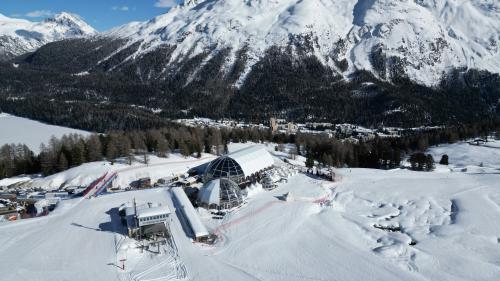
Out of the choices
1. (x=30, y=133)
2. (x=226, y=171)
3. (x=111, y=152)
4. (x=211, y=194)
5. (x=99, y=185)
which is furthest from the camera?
(x=30, y=133)

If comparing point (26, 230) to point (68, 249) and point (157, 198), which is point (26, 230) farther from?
point (157, 198)

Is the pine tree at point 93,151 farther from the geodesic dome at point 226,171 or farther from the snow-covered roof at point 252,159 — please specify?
the snow-covered roof at point 252,159

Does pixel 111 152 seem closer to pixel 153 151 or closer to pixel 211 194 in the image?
pixel 153 151

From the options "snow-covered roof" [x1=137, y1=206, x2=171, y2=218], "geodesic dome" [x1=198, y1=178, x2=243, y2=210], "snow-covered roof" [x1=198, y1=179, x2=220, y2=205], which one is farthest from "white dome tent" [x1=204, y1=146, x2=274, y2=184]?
"snow-covered roof" [x1=137, y1=206, x2=171, y2=218]

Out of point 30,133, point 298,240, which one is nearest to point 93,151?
point 298,240

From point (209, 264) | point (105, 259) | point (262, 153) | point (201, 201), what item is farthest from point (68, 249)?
point (262, 153)

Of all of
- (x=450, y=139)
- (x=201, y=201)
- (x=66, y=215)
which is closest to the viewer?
(x=66, y=215)
